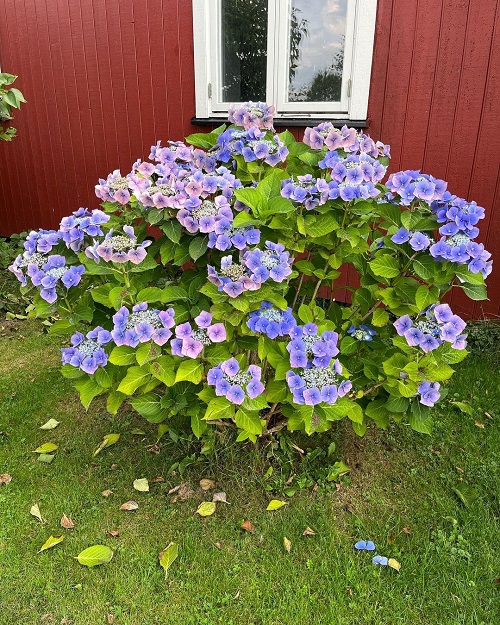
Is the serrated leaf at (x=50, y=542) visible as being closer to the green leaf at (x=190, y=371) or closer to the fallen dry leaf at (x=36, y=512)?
the fallen dry leaf at (x=36, y=512)

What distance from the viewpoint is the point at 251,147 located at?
187 centimetres

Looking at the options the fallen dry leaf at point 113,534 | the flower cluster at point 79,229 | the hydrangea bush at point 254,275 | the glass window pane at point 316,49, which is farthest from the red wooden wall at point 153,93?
the fallen dry leaf at point 113,534

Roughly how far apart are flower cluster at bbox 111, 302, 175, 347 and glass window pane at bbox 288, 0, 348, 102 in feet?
8.94

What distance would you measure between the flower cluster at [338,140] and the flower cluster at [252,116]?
17cm

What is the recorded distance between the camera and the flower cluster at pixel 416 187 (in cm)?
166

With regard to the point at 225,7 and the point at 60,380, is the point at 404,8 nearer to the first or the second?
the point at 225,7

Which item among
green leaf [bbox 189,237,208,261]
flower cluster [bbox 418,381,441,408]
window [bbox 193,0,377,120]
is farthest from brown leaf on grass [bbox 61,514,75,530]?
window [bbox 193,0,377,120]

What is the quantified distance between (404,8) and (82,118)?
332 centimetres

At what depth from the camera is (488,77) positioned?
3.18 metres

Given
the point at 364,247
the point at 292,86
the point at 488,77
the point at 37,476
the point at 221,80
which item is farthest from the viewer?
the point at 221,80

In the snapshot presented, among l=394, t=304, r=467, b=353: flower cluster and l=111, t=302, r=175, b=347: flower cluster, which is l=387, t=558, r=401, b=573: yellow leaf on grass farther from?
l=111, t=302, r=175, b=347: flower cluster

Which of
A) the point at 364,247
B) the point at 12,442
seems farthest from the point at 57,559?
the point at 364,247

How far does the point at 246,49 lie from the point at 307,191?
111 inches

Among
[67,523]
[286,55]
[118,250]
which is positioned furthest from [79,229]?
[286,55]
